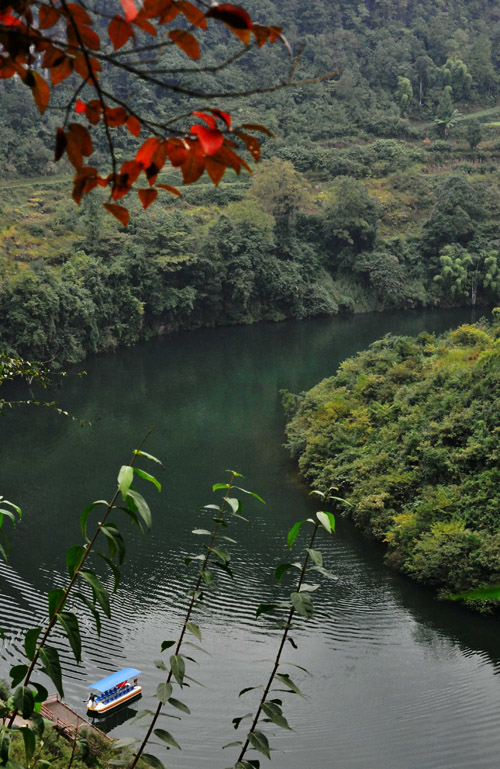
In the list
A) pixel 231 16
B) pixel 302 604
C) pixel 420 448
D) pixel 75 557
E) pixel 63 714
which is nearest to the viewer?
pixel 231 16

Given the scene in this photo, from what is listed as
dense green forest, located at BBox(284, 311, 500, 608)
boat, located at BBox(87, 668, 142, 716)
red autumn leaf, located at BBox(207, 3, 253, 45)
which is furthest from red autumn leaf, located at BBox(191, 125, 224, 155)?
dense green forest, located at BBox(284, 311, 500, 608)

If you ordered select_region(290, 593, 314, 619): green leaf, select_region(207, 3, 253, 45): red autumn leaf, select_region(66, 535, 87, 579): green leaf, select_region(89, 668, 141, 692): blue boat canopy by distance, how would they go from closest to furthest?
select_region(207, 3, 253, 45): red autumn leaf, select_region(66, 535, 87, 579): green leaf, select_region(290, 593, 314, 619): green leaf, select_region(89, 668, 141, 692): blue boat canopy

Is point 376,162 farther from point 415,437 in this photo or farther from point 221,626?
point 221,626

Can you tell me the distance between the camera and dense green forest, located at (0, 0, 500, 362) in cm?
2259

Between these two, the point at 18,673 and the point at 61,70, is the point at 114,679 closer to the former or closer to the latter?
the point at 18,673

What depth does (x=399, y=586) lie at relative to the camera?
9.56 meters

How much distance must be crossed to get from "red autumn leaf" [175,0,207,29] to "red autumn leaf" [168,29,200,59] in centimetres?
2

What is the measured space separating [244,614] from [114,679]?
74.2 inches

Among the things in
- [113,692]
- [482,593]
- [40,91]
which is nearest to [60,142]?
[40,91]

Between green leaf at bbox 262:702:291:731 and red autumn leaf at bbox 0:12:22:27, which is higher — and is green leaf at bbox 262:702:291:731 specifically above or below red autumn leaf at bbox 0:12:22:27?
below

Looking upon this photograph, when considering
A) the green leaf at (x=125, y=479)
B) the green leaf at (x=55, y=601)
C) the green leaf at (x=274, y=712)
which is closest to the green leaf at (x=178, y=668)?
the green leaf at (x=274, y=712)

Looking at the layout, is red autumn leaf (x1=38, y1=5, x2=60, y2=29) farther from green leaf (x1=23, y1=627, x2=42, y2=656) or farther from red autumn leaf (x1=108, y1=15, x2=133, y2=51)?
green leaf (x1=23, y1=627, x2=42, y2=656)

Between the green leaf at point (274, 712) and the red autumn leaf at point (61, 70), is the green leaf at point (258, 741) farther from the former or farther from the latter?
the red autumn leaf at point (61, 70)

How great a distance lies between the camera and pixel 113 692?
7242 mm
